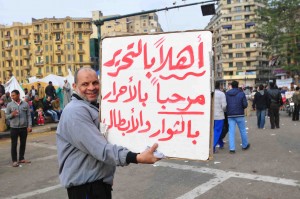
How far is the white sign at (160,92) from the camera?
261cm

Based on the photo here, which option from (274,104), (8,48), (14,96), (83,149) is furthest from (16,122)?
(8,48)

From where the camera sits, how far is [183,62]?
2.67 m

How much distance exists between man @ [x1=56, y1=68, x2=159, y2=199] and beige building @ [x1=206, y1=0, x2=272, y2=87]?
91.5 metres

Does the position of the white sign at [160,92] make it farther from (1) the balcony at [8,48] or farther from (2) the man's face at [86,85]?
(1) the balcony at [8,48]

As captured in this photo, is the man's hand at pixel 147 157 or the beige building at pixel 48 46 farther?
the beige building at pixel 48 46

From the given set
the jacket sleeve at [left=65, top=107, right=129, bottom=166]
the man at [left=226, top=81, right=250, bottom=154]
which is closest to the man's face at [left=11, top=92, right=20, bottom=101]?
the man at [left=226, top=81, right=250, bottom=154]

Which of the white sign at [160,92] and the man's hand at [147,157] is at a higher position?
the white sign at [160,92]

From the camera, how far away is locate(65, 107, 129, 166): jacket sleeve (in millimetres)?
2365

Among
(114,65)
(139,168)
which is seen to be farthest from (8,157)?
(114,65)

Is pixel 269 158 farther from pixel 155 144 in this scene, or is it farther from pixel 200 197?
pixel 155 144

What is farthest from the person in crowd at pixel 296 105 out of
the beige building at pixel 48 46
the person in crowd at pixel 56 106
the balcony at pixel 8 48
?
the balcony at pixel 8 48

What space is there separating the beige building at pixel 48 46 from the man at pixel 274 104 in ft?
299

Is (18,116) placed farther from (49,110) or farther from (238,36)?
(238,36)

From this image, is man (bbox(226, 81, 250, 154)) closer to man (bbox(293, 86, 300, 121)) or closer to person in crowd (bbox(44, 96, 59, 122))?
man (bbox(293, 86, 300, 121))
